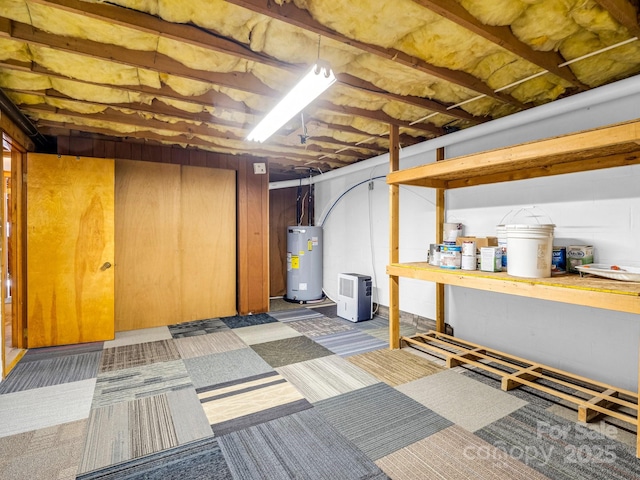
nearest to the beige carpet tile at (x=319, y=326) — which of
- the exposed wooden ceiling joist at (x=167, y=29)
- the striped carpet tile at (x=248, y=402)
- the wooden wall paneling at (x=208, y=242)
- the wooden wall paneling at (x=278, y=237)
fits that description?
the wooden wall paneling at (x=208, y=242)

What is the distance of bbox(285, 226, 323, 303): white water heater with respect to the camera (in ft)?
17.6

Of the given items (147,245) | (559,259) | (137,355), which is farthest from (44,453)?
(559,259)

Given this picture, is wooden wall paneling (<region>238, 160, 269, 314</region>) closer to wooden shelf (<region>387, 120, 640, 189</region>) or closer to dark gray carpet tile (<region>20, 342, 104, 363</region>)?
dark gray carpet tile (<region>20, 342, 104, 363</region>)

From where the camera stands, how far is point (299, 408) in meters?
2.20

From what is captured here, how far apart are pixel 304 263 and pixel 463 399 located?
3.41 meters

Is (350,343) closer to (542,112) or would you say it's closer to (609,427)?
(609,427)

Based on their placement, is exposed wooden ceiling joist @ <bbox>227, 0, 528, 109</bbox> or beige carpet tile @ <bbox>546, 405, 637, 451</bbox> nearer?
exposed wooden ceiling joist @ <bbox>227, 0, 528, 109</bbox>

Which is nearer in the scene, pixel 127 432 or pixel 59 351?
pixel 127 432

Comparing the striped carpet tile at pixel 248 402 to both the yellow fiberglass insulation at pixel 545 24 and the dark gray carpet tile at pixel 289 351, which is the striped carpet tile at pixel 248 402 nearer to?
the dark gray carpet tile at pixel 289 351

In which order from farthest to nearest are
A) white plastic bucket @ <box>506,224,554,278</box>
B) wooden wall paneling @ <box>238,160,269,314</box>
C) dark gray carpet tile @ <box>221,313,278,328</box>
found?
wooden wall paneling @ <box>238,160,269,314</box>
dark gray carpet tile @ <box>221,313,278,328</box>
white plastic bucket @ <box>506,224,554,278</box>

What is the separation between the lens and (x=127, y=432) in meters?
1.96

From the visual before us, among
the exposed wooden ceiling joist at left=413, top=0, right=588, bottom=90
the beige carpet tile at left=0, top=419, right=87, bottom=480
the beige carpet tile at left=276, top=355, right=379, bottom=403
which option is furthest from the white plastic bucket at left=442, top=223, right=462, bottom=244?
the beige carpet tile at left=0, top=419, right=87, bottom=480

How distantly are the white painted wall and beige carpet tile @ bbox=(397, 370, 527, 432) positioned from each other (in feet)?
2.50

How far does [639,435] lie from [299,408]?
6.09 ft
